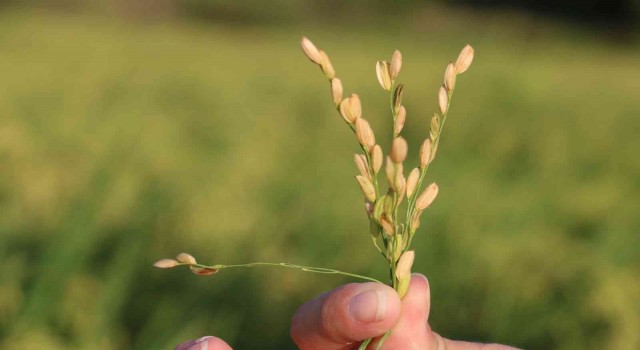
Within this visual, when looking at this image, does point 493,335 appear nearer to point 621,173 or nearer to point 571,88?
point 621,173

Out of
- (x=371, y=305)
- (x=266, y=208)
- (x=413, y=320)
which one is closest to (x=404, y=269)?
(x=371, y=305)

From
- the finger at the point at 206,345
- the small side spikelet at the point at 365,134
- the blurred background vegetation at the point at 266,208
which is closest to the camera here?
the small side spikelet at the point at 365,134

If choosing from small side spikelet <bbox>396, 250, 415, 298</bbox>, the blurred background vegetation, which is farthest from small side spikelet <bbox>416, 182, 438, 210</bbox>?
the blurred background vegetation

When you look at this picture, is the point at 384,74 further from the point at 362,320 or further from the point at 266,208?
the point at 266,208

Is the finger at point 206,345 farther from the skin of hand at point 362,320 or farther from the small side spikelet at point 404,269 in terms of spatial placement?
the small side spikelet at point 404,269

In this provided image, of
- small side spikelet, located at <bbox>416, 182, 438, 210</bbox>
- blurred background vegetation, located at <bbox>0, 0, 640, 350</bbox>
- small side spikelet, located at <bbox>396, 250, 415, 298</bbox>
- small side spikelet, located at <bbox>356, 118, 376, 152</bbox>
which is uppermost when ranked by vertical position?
small side spikelet, located at <bbox>356, 118, 376, 152</bbox>

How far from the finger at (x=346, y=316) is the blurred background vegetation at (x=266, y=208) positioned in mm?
812

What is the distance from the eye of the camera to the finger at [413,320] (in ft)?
2.07

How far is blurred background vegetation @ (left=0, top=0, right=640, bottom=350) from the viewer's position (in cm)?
162

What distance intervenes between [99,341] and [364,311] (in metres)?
1.02

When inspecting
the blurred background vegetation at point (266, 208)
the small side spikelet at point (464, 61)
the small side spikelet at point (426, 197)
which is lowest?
the blurred background vegetation at point (266, 208)

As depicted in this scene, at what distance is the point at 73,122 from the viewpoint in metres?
2.61

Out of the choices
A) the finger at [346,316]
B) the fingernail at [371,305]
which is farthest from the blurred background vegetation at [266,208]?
the fingernail at [371,305]

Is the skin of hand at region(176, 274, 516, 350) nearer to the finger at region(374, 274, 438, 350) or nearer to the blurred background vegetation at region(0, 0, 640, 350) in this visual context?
the finger at region(374, 274, 438, 350)
